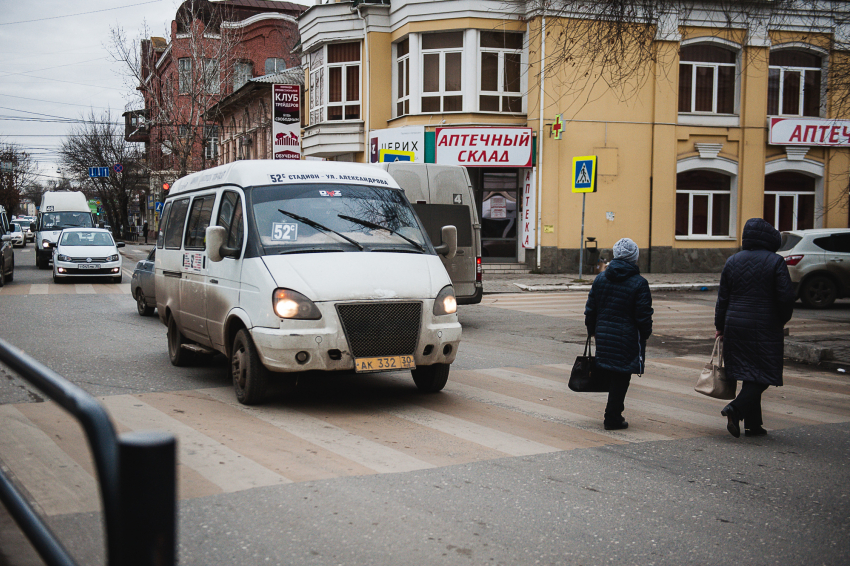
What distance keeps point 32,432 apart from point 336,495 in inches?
108

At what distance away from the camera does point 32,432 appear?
2156 mm

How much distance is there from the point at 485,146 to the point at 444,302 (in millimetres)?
18651

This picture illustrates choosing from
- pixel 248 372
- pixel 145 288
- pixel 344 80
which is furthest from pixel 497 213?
pixel 248 372

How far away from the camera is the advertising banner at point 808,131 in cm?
2727

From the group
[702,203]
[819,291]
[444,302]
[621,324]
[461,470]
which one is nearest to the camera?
[461,470]

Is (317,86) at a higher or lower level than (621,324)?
higher

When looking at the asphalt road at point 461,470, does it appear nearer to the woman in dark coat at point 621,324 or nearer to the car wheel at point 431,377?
the car wheel at point 431,377

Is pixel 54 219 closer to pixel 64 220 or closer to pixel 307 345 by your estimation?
pixel 64 220

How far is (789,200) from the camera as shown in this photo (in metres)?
28.3

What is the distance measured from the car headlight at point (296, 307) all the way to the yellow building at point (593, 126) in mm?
19048

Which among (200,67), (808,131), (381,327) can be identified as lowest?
(381,327)

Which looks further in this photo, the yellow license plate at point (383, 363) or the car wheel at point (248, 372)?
the car wheel at point (248, 372)

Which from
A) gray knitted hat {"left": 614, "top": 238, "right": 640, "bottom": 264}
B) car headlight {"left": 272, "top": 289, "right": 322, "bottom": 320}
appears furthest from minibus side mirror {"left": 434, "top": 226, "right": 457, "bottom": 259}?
gray knitted hat {"left": 614, "top": 238, "right": 640, "bottom": 264}

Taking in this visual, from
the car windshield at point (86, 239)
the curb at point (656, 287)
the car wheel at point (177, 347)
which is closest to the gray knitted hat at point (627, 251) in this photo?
the car wheel at point (177, 347)
